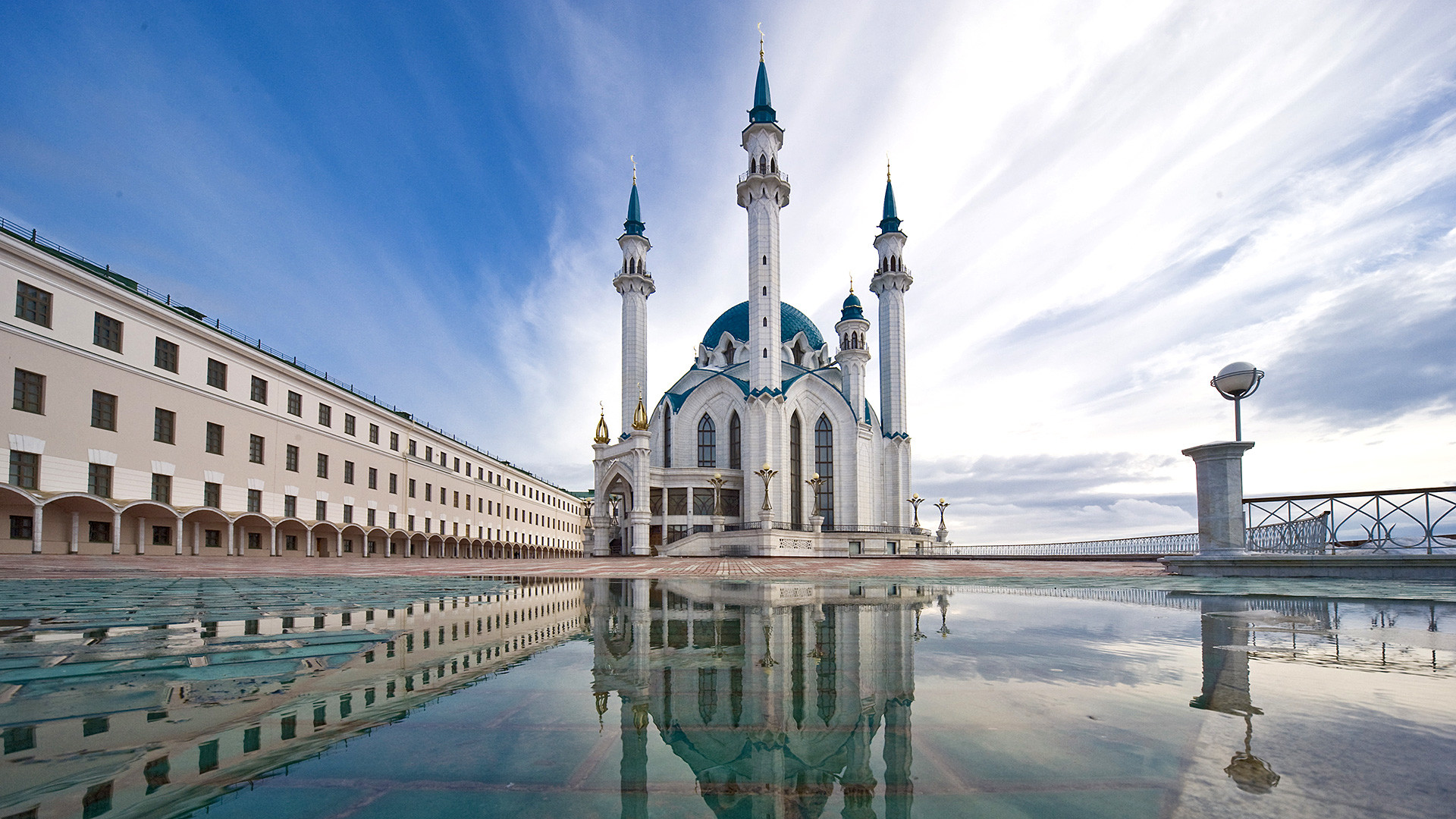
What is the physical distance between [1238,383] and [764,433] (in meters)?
35.7

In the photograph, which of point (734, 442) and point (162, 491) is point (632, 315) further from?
point (162, 491)

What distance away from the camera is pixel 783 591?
8.84 metres

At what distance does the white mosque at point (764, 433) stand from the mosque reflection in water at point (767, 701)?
36279mm

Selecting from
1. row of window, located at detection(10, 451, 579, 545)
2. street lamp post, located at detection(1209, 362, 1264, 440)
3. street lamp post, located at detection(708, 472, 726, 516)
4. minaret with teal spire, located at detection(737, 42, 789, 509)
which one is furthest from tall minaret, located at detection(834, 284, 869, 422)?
street lamp post, located at detection(1209, 362, 1264, 440)

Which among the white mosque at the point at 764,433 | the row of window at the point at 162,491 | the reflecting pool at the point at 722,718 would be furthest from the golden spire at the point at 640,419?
the reflecting pool at the point at 722,718

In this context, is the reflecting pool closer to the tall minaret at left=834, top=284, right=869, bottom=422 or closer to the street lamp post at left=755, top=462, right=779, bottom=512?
the street lamp post at left=755, top=462, right=779, bottom=512

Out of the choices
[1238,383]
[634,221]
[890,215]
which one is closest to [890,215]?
[890,215]

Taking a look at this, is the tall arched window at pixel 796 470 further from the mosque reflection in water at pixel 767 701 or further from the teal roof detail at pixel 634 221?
the mosque reflection in water at pixel 767 701

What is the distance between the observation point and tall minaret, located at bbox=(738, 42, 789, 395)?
152 feet

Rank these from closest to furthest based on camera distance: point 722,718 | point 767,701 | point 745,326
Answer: point 722,718 < point 767,701 < point 745,326

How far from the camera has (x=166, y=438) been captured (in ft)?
80.1

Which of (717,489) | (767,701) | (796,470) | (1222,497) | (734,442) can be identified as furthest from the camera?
(734,442)

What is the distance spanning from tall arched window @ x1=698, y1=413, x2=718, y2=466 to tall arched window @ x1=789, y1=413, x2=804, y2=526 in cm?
669

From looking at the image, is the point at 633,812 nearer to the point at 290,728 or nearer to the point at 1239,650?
the point at 290,728
